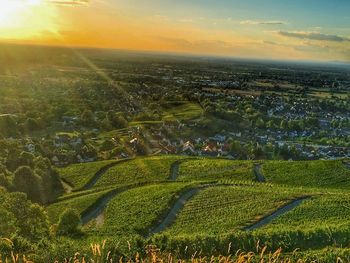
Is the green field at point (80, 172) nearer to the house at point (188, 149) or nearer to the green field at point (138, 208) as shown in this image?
the green field at point (138, 208)

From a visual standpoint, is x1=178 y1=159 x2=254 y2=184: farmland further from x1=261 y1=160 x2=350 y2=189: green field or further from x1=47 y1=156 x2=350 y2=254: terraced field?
x1=261 y1=160 x2=350 y2=189: green field

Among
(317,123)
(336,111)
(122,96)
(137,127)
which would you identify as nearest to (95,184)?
(137,127)

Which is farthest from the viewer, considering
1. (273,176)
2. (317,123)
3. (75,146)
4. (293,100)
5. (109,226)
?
(293,100)

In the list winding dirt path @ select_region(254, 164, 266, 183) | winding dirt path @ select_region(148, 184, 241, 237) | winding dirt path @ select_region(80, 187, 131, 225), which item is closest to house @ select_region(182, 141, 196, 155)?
winding dirt path @ select_region(254, 164, 266, 183)

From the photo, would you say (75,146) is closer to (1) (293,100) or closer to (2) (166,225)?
(2) (166,225)

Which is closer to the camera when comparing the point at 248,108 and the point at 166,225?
the point at 166,225

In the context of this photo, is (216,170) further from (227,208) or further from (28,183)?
(28,183)
